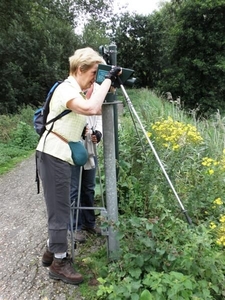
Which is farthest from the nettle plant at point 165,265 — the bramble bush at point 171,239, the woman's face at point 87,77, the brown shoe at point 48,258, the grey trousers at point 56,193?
the woman's face at point 87,77

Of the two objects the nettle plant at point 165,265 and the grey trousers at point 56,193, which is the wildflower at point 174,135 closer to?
the nettle plant at point 165,265

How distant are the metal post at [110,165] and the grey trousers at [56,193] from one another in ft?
0.98

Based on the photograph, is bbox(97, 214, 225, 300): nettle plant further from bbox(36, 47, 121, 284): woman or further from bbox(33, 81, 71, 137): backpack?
bbox(33, 81, 71, 137): backpack

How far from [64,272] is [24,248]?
2.46 feet

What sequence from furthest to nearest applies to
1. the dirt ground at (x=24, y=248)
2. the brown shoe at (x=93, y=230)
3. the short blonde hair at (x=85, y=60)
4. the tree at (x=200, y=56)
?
the tree at (x=200, y=56) → the brown shoe at (x=93, y=230) → the dirt ground at (x=24, y=248) → the short blonde hair at (x=85, y=60)

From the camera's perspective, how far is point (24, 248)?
2.93 metres

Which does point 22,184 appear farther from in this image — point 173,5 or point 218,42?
point 173,5

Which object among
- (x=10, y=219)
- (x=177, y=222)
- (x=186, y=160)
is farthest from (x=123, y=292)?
(x=10, y=219)

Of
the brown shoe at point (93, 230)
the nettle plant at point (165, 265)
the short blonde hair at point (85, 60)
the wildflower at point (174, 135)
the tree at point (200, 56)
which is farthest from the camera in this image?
the tree at point (200, 56)

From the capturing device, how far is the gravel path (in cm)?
232

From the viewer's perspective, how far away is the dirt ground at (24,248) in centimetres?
232

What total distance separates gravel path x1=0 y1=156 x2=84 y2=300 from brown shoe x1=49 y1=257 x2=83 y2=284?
0.05 meters

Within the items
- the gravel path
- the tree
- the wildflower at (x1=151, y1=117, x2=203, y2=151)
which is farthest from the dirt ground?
the tree

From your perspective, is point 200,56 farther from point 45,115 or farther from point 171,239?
point 171,239
